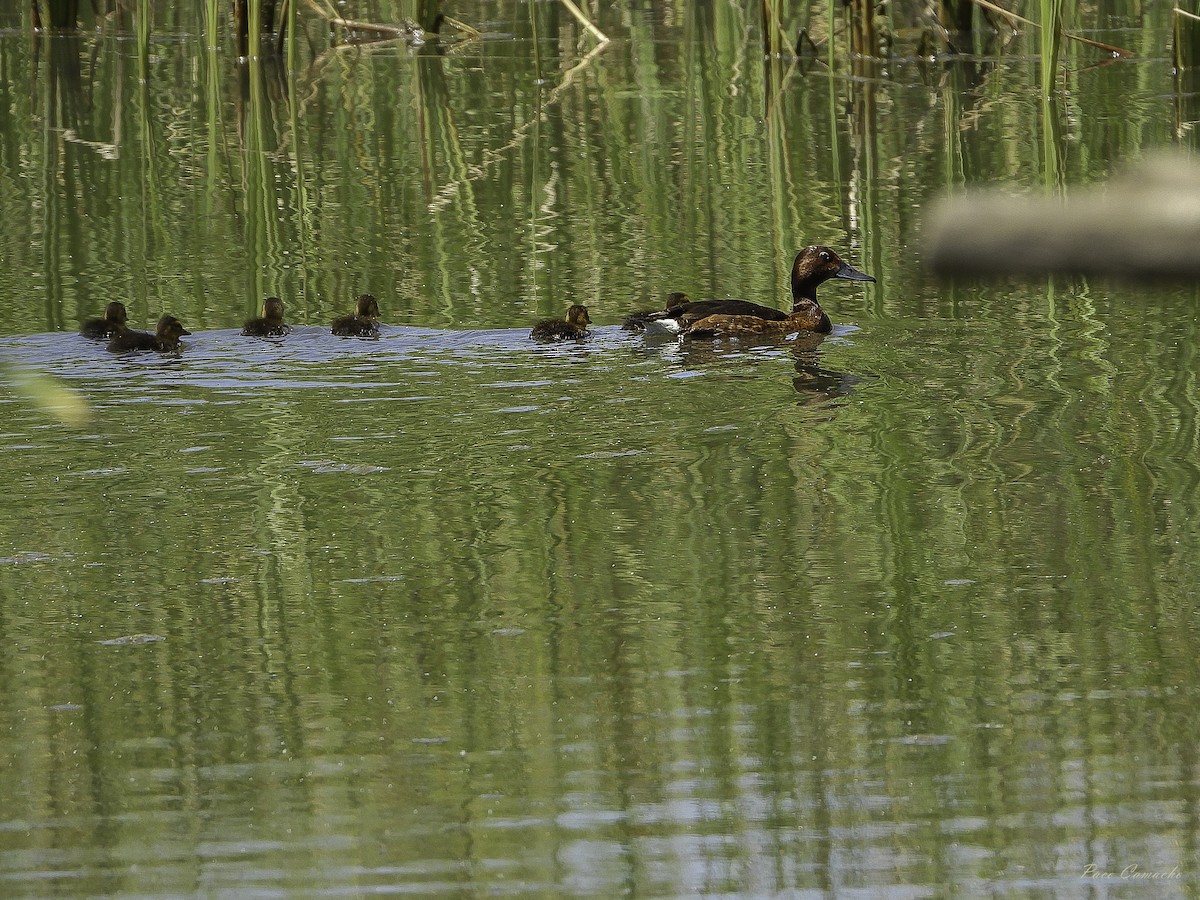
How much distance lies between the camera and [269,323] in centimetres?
929

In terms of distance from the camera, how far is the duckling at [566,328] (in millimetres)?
9133

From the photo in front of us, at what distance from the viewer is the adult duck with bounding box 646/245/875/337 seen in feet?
30.9

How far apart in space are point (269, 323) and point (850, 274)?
2980 mm

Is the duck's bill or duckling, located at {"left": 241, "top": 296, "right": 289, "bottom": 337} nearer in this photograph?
duckling, located at {"left": 241, "top": 296, "right": 289, "bottom": 337}

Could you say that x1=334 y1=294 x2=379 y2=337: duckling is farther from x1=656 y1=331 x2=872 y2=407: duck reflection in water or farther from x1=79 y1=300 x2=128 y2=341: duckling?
x1=656 y1=331 x2=872 y2=407: duck reflection in water

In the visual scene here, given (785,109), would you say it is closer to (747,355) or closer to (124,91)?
(124,91)

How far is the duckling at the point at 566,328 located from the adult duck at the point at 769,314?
0.40 meters

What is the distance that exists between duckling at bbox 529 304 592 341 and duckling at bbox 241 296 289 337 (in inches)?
44.5

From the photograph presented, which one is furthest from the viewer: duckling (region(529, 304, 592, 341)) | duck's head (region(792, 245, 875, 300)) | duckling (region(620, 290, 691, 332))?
duck's head (region(792, 245, 875, 300))

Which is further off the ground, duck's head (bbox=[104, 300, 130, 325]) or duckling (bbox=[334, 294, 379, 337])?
duck's head (bbox=[104, 300, 130, 325])

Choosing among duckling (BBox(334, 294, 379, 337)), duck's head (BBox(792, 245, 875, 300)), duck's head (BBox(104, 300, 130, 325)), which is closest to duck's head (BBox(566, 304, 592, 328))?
duckling (BBox(334, 294, 379, 337))

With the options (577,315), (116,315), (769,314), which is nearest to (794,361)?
(769,314)

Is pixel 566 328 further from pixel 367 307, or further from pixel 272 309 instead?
pixel 272 309

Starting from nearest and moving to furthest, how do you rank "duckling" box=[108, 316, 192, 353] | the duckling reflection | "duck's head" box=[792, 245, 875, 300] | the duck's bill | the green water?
the green water, the duckling reflection, "duckling" box=[108, 316, 192, 353], "duck's head" box=[792, 245, 875, 300], the duck's bill
